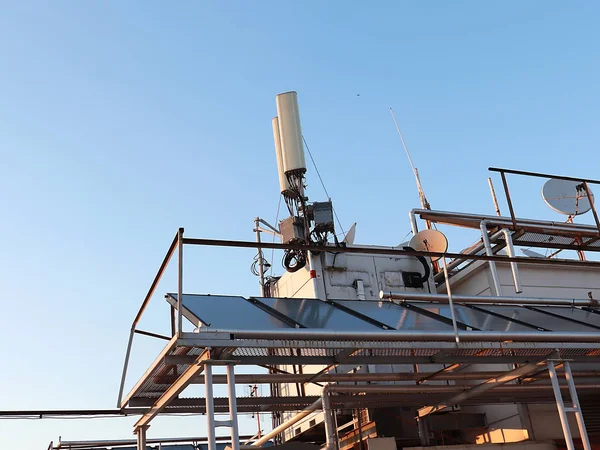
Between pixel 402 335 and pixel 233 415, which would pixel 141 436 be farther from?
pixel 402 335

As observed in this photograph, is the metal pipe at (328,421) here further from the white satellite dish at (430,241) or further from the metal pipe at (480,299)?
the white satellite dish at (430,241)

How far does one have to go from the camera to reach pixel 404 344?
9445 mm

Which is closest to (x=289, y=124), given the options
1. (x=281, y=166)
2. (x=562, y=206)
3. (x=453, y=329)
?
(x=281, y=166)

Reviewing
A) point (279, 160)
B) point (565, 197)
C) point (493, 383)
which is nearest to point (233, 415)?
point (493, 383)

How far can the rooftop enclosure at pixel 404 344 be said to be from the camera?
28.9ft

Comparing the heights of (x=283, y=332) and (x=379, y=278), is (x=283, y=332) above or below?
below

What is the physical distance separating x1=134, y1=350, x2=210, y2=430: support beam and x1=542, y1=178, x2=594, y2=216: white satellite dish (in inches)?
496

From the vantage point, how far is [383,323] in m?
9.56

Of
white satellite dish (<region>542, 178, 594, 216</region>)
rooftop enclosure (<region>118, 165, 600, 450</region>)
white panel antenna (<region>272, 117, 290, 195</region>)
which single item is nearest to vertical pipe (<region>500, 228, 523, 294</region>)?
rooftop enclosure (<region>118, 165, 600, 450</region>)

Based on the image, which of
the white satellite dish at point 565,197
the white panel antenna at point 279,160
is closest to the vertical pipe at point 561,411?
the white panel antenna at point 279,160

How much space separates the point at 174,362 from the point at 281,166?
10248 millimetres

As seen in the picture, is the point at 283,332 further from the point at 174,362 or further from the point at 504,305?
the point at 504,305

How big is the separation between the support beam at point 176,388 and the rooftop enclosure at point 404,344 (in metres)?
0.03

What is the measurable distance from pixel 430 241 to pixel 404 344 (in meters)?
7.57
